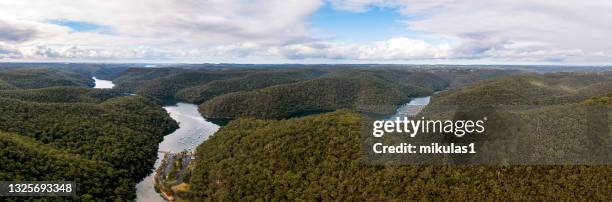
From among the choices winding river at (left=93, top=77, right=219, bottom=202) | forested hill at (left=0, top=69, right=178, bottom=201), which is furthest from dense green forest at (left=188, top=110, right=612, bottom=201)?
forested hill at (left=0, top=69, right=178, bottom=201)

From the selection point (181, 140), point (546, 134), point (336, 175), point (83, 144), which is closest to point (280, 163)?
point (336, 175)

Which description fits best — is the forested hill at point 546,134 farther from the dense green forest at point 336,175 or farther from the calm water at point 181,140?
the calm water at point 181,140

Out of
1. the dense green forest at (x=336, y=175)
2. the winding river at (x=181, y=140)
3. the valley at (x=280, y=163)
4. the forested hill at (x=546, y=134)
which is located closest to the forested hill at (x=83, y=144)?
the valley at (x=280, y=163)

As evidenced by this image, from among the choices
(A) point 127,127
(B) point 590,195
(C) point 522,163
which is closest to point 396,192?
(C) point 522,163

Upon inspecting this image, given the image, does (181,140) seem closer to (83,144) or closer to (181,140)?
(181,140)

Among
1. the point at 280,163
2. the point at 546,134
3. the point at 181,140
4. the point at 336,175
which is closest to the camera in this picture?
the point at 546,134

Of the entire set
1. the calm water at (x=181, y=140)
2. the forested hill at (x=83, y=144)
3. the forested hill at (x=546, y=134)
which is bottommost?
the calm water at (x=181, y=140)
